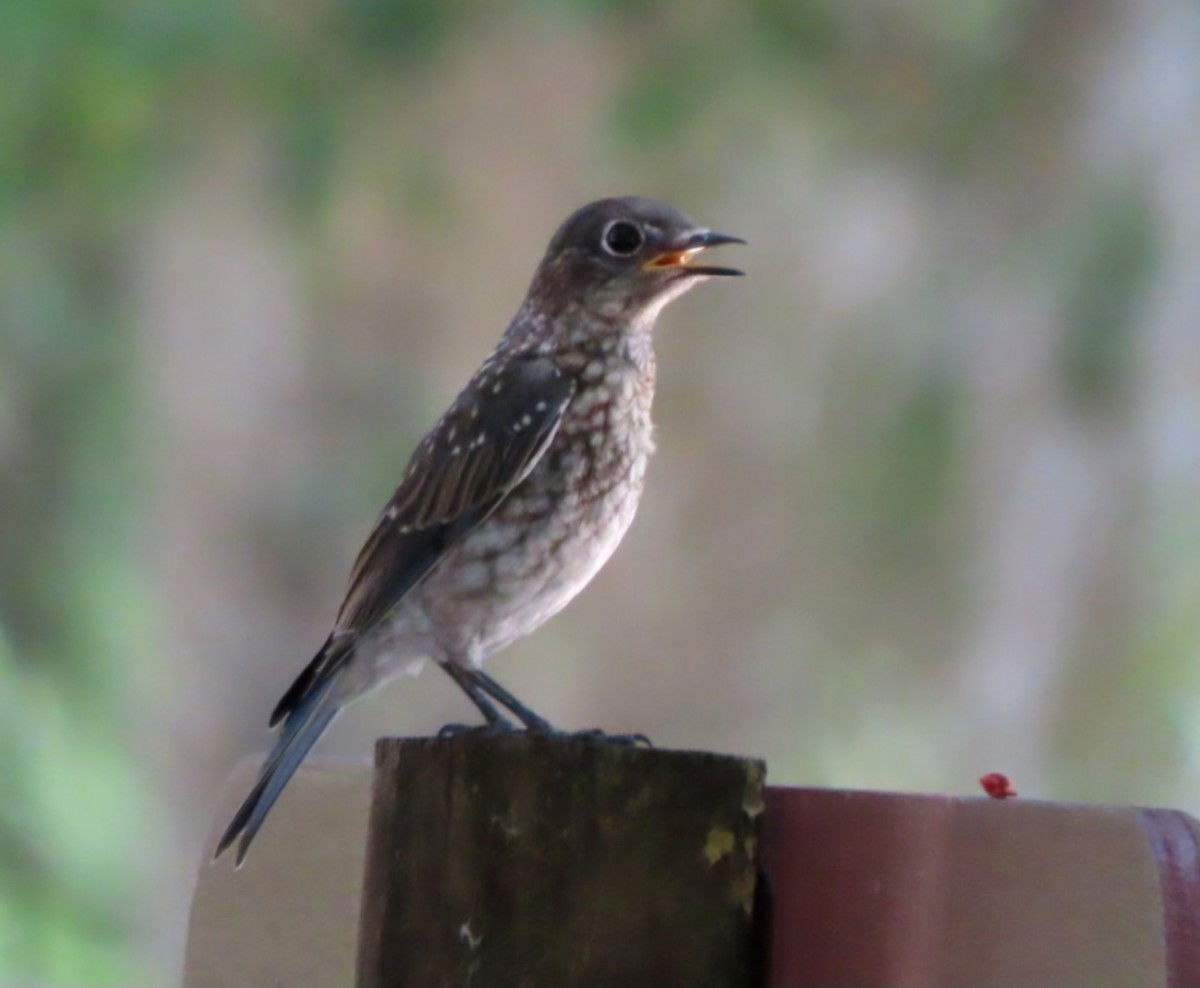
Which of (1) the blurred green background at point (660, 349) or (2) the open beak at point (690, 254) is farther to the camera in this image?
(1) the blurred green background at point (660, 349)

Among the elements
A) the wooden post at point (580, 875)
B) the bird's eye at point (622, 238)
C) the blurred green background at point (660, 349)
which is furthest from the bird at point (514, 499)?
the blurred green background at point (660, 349)

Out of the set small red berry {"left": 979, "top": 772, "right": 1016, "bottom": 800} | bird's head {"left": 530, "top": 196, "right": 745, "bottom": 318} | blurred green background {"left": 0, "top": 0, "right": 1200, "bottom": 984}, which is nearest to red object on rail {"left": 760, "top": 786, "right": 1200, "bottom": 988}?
small red berry {"left": 979, "top": 772, "right": 1016, "bottom": 800}

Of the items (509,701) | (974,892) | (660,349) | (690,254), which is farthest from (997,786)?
(660,349)

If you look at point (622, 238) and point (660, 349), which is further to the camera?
point (660, 349)

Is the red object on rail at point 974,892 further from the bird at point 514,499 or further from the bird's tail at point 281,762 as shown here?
the bird at point 514,499

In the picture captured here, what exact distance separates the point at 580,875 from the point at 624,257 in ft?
5.08

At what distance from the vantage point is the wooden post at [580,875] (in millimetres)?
1867

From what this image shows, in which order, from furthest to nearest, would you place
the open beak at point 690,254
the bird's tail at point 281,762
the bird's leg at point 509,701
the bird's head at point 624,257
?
the bird's head at point 624,257
the open beak at point 690,254
the bird's leg at point 509,701
the bird's tail at point 281,762

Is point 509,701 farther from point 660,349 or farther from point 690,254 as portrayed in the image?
point 660,349

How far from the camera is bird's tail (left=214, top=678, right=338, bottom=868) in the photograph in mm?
2430

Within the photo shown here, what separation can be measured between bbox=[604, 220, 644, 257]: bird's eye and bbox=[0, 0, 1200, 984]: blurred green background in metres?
3.10

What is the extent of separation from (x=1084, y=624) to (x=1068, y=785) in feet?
2.17

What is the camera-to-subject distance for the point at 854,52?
6969 mm

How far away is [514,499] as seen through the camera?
3.05 meters
